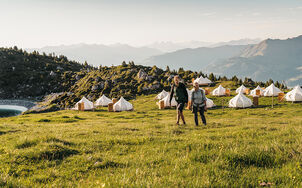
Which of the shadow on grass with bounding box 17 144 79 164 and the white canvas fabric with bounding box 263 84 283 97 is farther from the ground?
the white canvas fabric with bounding box 263 84 283 97

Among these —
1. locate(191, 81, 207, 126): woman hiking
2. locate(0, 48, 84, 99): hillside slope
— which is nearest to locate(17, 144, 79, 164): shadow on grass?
locate(191, 81, 207, 126): woman hiking

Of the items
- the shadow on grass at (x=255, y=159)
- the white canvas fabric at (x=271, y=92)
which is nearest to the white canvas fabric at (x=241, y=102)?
the white canvas fabric at (x=271, y=92)

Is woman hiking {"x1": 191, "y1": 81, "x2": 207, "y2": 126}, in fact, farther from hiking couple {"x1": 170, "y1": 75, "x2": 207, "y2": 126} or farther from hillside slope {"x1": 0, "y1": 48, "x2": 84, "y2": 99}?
hillside slope {"x1": 0, "y1": 48, "x2": 84, "y2": 99}

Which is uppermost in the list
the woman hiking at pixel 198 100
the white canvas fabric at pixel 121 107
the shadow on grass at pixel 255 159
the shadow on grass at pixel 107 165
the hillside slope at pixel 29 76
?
the hillside slope at pixel 29 76

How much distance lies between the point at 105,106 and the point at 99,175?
2119 inches

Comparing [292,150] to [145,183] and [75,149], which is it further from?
[75,149]

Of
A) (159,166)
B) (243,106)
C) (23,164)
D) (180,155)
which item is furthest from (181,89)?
(243,106)

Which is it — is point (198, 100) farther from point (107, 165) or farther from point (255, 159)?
point (107, 165)

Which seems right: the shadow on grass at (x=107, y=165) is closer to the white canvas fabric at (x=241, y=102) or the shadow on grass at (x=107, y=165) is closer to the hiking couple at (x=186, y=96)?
the hiking couple at (x=186, y=96)

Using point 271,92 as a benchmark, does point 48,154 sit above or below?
below

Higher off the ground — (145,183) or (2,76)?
(2,76)

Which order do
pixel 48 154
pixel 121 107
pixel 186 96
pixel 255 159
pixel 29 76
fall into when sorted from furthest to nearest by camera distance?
pixel 29 76 → pixel 121 107 → pixel 186 96 → pixel 48 154 → pixel 255 159

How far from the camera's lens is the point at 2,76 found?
11938 cm

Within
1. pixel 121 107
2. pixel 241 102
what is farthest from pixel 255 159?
pixel 121 107
